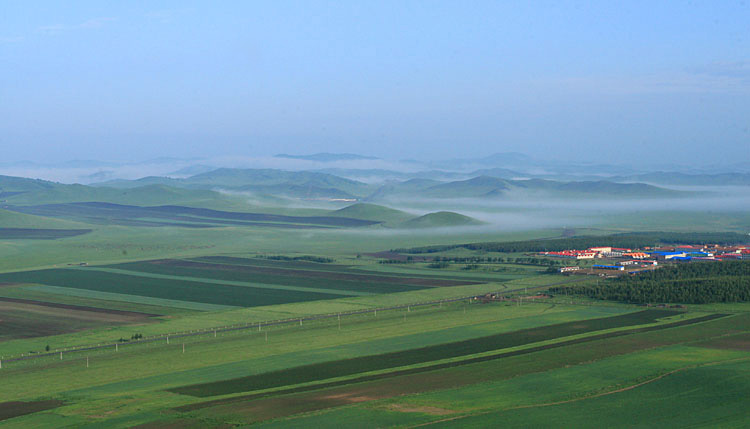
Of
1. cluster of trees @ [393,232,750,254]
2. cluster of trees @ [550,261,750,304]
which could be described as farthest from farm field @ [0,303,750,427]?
cluster of trees @ [393,232,750,254]

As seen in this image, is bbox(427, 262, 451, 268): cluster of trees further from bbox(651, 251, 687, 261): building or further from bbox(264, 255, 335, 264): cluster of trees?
bbox(651, 251, 687, 261): building

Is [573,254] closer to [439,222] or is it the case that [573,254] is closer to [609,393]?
[439,222]

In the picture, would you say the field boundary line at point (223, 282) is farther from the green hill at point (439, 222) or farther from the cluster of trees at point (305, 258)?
the green hill at point (439, 222)

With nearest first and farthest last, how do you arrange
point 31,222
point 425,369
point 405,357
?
point 425,369 < point 405,357 < point 31,222

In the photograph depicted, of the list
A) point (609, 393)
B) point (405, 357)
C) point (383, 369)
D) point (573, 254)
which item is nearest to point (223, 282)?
point (405, 357)

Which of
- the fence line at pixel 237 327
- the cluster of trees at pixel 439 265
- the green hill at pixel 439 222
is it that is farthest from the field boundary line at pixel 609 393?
A: the green hill at pixel 439 222
